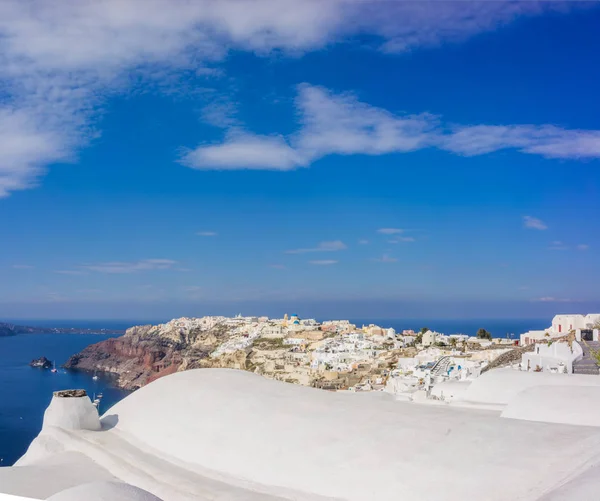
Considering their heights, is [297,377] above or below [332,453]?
below

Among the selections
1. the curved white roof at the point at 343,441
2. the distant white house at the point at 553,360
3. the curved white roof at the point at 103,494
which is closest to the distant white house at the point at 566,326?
the distant white house at the point at 553,360

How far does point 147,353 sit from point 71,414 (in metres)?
62.2

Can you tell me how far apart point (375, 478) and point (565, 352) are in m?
13.7

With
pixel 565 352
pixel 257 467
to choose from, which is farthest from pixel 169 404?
pixel 565 352

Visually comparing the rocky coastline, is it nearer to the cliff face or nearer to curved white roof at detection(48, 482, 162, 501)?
the cliff face

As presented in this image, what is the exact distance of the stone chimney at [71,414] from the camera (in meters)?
8.28

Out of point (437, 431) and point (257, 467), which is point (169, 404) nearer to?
point (257, 467)

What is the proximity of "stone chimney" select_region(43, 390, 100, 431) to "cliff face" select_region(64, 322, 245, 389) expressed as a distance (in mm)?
46553

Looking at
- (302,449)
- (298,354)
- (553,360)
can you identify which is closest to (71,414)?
(302,449)

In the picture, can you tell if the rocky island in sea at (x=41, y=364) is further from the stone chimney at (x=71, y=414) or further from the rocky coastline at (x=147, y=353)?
the stone chimney at (x=71, y=414)

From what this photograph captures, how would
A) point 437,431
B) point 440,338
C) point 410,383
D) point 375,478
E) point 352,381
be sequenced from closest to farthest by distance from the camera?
point 375,478
point 437,431
point 410,383
point 352,381
point 440,338

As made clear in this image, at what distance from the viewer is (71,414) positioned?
27.3 feet

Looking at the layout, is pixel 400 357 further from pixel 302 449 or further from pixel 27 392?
pixel 27 392

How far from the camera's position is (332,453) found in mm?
6102
